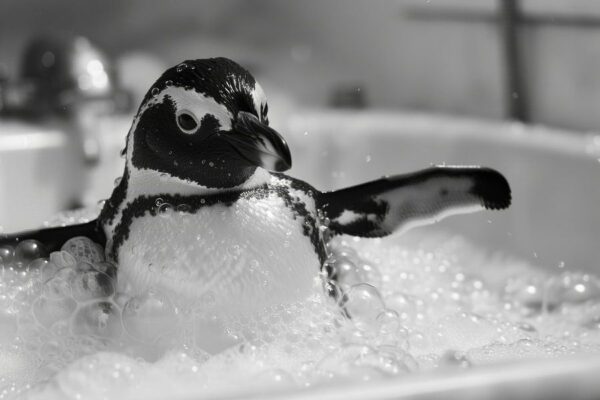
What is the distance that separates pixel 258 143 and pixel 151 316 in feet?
0.37

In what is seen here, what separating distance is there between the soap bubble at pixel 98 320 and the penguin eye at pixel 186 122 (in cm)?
11

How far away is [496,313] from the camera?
61cm

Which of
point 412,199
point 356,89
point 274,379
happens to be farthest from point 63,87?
point 274,379

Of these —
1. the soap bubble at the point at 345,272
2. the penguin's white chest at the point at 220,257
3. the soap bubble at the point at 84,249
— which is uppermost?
the soap bubble at the point at 345,272

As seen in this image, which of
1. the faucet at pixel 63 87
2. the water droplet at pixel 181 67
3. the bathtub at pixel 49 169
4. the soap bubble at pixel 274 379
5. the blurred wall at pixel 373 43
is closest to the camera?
the soap bubble at pixel 274 379

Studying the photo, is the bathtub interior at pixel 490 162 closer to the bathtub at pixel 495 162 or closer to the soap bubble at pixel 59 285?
the bathtub at pixel 495 162

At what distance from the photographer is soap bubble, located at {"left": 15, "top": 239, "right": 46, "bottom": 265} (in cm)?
47

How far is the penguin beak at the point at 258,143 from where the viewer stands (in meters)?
0.39

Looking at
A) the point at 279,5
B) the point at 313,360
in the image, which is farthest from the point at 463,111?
the point at 313,360

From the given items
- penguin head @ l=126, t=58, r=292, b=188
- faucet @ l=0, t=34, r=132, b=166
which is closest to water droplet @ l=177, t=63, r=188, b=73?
penguin head @ l=126, t=58, r=292, b=188

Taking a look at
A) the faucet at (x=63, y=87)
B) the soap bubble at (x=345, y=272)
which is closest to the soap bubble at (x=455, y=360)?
the soap bubble at (x=345, y=272)

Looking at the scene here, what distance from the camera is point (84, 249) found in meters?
0.46

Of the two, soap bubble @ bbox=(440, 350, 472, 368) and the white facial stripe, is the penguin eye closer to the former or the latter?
the white facial stripe

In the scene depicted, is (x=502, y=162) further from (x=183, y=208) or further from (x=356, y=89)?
(x=183, y=208)
